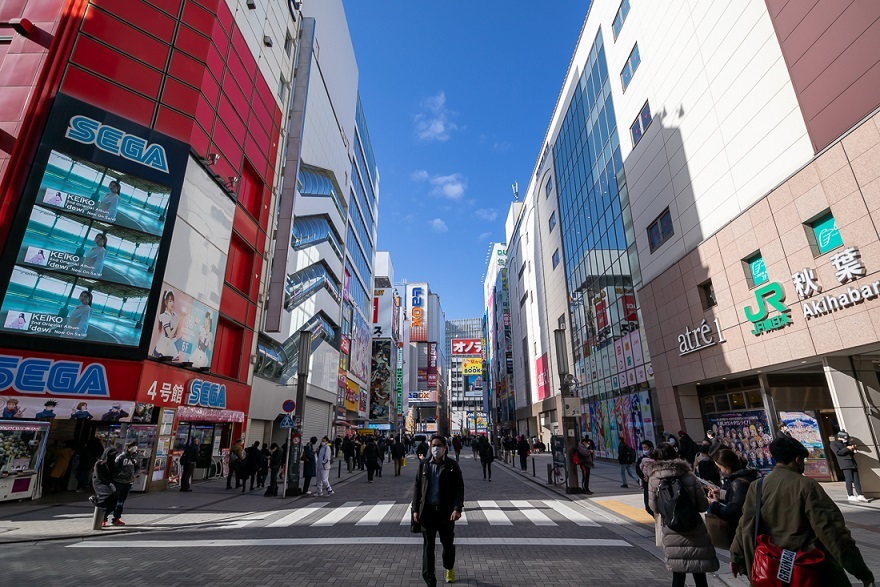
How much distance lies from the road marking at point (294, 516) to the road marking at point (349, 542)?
165 cm

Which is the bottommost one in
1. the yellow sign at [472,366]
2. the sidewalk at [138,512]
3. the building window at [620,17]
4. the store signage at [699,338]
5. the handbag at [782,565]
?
the sidewalk at [138,512]

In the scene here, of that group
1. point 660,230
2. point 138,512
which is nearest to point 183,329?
point 138,512

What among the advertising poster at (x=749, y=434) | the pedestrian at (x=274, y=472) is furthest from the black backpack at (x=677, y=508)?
the pedestrian at (x=274, y=472)

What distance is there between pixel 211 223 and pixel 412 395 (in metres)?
105

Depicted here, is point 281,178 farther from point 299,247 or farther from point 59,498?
point 59,498

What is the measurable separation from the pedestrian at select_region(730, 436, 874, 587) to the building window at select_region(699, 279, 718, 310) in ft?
54.1

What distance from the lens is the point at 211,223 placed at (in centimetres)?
1977

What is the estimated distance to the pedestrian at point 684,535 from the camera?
171 inches

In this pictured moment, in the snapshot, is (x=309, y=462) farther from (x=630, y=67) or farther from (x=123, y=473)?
(x=630, y=67)

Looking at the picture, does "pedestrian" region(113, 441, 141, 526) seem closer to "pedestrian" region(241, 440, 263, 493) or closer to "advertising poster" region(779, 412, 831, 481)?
"pedestrian" region(241, 440, 263, 493)

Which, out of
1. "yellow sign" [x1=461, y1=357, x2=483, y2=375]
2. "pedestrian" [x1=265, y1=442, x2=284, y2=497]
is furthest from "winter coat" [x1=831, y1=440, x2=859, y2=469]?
"yellow sign" [x1=461, y1=357, x2=483, y2=375]

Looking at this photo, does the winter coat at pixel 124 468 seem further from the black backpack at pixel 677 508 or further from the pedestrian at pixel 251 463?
the black backpack at pixel 677 508

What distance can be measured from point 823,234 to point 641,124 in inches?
518

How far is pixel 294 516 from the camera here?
35.6ft
